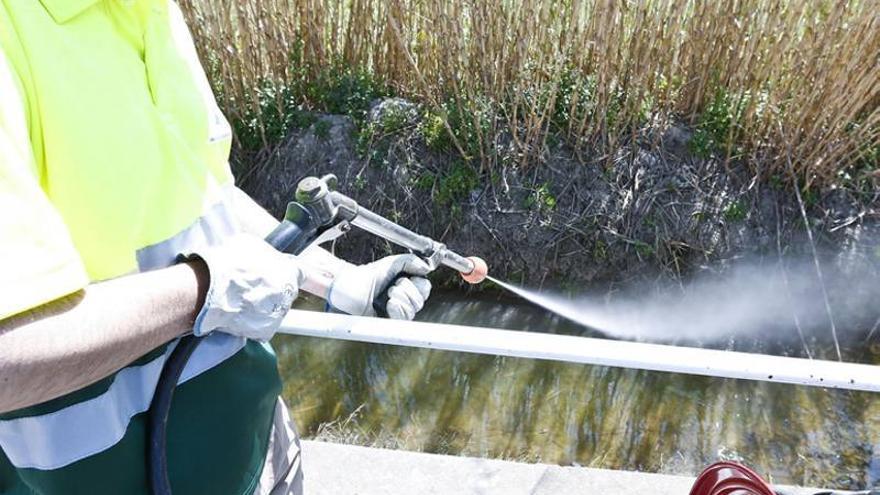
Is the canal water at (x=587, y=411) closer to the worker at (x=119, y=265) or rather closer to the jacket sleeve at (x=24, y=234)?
the worker at (x=119, y=265)

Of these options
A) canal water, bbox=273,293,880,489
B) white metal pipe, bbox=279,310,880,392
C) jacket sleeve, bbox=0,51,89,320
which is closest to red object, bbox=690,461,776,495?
white metal pipe, bbox=279,310,880,392

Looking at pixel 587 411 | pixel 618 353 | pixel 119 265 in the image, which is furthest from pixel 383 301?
pixel 587 411

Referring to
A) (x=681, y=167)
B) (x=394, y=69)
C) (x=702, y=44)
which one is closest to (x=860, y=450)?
(x=681, y=167)

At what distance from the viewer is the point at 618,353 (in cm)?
137

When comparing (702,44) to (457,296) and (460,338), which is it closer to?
(457,296)

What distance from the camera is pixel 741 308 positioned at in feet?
12.8

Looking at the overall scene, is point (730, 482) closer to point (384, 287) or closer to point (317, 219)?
point (384, 287)

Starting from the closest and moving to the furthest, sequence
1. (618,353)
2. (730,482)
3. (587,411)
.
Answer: (730,482) < (618,353) < (587,411)

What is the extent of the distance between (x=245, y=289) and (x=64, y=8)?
414 mm

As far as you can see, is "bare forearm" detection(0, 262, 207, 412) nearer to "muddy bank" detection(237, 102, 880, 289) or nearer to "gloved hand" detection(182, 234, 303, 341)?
"gloved hand" detection(182, 234, 303, 341)

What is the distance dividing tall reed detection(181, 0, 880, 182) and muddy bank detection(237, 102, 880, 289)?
13 centimetres

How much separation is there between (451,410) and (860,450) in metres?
1.86

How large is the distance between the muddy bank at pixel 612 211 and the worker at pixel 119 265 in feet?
9.55

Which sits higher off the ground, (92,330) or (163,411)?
(92,330)
